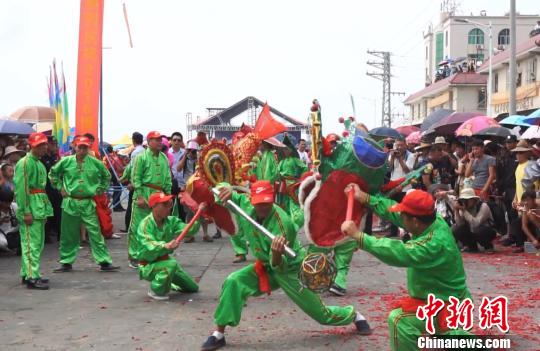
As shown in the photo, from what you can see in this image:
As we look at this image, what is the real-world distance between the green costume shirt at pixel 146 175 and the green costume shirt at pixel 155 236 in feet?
5.98

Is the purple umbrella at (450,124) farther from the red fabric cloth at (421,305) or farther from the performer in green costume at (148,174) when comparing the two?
the red fabric cloth at (421,305)

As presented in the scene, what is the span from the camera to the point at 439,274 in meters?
4.45

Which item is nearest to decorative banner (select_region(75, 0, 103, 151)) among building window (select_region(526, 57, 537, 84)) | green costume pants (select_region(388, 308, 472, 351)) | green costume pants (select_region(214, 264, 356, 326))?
green costume pants (select_region(214, 264, 356, 326))

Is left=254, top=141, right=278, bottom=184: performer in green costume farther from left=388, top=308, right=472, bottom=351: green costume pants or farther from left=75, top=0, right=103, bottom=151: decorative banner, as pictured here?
left=388, top=308, right=472, bottom=351: green costume pants

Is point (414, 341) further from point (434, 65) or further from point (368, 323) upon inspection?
point (434, 65)

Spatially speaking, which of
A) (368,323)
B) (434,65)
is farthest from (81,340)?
(434,65)

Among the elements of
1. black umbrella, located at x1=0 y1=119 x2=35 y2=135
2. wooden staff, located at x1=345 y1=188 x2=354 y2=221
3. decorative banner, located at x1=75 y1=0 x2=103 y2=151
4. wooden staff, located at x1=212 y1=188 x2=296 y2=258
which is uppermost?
decorative banner, located at x1=75 y1=0 x2=103 y2=151

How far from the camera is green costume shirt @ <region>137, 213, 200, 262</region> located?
7.30 m

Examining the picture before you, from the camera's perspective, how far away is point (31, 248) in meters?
7.98

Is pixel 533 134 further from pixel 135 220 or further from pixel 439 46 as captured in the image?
→ pixel 439 46

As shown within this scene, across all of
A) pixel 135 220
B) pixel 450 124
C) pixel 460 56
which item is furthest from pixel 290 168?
pixel 460 56

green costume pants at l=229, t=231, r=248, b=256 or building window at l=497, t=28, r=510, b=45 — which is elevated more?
building window at l=497, t=28, r=510, b=45

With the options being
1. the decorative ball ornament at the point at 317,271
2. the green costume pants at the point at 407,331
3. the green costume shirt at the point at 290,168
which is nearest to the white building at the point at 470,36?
the green costume shirt at the point at 290,168

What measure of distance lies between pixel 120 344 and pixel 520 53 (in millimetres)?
29042
